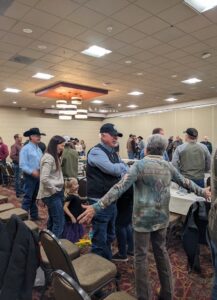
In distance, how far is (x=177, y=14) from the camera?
3668mm

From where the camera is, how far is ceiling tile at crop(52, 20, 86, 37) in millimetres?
3945

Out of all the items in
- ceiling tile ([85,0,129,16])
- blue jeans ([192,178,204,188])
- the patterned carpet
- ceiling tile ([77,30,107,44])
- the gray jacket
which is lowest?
the patterned carpet

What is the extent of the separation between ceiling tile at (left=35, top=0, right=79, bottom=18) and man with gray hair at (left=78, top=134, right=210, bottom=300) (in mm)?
2531

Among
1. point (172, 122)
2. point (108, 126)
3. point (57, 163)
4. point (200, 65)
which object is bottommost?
point (57, 163)

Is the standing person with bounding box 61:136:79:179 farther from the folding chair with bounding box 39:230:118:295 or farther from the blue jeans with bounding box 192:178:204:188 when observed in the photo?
the folding chair with bounding box 39:230:118:295

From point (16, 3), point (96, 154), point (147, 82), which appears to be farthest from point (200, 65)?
point (96, 154)

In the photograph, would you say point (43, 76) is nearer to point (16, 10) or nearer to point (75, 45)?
point (75, 45)

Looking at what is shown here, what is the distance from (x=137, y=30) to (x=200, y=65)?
8.63 ft

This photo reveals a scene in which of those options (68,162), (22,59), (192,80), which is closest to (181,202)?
(68,162)

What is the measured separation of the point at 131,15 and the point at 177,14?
0.68 metres

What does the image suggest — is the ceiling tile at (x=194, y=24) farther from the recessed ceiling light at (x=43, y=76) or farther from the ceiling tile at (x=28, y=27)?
the recessed ceiling light at (x=43, y=76)

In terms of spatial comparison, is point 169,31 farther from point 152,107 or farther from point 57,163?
point 152,107

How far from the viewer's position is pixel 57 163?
296 cm

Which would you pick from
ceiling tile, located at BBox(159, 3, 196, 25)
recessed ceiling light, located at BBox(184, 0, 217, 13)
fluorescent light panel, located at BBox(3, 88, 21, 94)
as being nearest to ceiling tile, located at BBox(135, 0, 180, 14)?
ceiling tile, located at BBox(159, 3, 196, 25)
